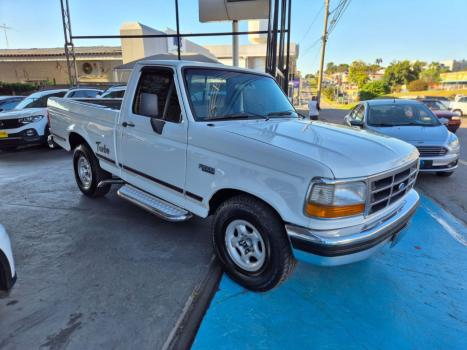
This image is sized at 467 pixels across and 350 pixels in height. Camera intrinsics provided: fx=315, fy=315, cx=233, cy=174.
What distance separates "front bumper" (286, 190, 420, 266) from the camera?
2.29 m

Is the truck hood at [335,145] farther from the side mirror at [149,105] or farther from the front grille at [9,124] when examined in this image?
the front grille at [9,124]

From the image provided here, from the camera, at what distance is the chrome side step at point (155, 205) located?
3298 millimetres

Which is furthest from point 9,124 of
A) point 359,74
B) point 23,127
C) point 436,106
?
point 359,74

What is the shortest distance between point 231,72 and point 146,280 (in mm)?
2439

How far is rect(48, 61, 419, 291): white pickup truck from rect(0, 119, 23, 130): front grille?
6.12m

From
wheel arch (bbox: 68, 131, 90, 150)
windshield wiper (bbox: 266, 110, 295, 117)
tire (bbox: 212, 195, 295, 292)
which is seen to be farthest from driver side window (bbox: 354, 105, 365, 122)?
wheel arch (bbox: 68, 131, 90, 150)

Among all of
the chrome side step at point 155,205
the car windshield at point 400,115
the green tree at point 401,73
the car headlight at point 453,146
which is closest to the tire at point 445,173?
the car headlight at point 453,146

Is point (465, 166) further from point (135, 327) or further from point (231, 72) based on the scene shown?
point (135, 327)

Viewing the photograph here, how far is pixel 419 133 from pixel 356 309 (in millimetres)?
4584

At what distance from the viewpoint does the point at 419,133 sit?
600 cm

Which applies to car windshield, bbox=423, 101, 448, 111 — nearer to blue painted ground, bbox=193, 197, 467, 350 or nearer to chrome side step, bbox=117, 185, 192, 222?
blue painted ground, bbox=193, 197, 467, 350

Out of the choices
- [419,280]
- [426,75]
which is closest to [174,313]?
[419,280]

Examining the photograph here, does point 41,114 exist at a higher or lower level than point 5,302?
higher

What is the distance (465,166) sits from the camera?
7473 millimetres
